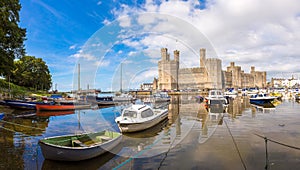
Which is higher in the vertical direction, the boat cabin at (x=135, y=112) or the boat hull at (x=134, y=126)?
the boat cabin at (x=135, y=112)

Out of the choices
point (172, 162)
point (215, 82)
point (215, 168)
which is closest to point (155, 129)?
point (172, 162)

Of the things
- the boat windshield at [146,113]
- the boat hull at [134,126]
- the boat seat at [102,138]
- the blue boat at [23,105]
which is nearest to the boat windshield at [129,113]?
the boat windshield at [146,113]

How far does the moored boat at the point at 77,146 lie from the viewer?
686cm

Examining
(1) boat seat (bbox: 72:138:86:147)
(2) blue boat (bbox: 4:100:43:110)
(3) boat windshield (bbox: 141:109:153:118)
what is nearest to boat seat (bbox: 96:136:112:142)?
(1) boat seat (bbox: 72:138:86:147)

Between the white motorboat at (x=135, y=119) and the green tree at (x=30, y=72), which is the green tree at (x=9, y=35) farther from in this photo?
the green tree at (x=30, y=72)

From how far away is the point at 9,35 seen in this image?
795 inches

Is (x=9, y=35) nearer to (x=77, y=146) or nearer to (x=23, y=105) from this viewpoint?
(x=23, y=105)

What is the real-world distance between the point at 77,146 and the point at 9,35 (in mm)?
19322

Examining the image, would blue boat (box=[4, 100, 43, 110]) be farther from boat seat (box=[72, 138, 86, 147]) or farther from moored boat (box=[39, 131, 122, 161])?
boat seat (box=[72, 138, 86, 147])

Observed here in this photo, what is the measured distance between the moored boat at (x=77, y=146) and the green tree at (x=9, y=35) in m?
16.9

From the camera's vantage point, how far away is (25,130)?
12.9 m

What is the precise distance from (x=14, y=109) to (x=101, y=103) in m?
14.2

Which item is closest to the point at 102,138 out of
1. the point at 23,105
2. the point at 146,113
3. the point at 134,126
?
the point at 134,126

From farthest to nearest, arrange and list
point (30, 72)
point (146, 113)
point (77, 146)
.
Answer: point (30, 72) < point (146, 113) < point (77, 146)
